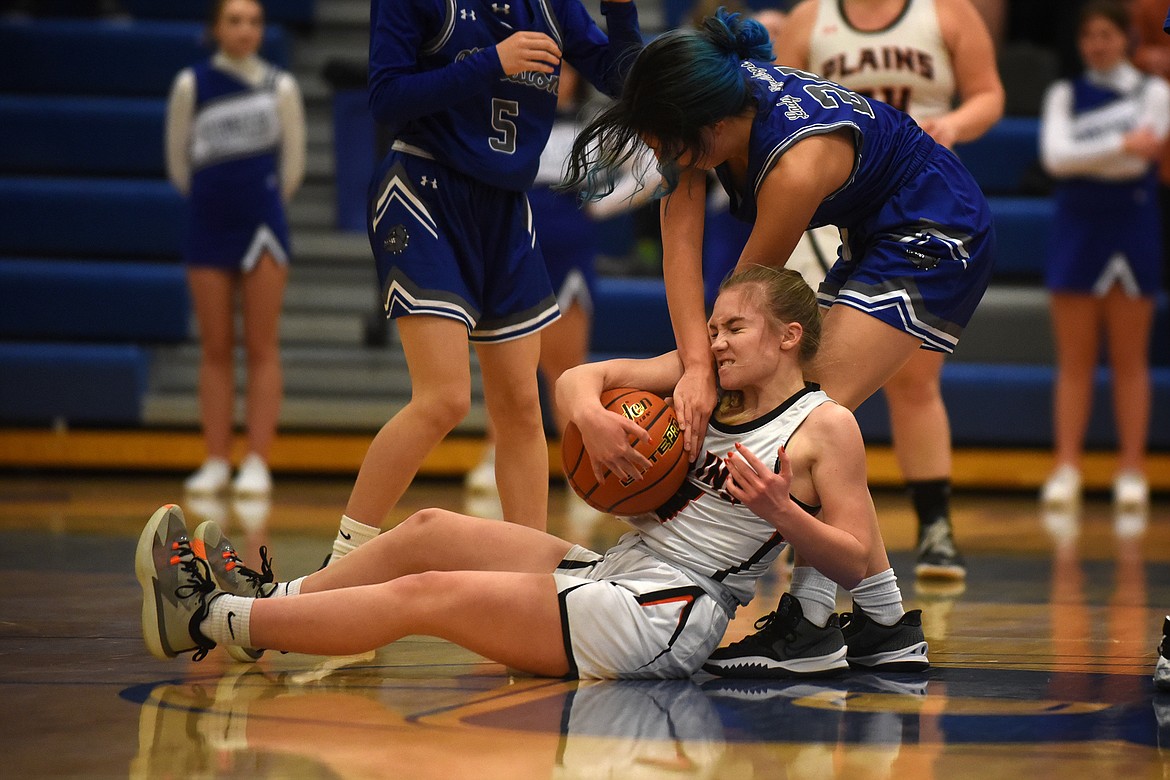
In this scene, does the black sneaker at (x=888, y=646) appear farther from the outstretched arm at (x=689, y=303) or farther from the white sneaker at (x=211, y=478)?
the white sneaker at (x=211, y=478)

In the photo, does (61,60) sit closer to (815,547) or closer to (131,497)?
(131,497)

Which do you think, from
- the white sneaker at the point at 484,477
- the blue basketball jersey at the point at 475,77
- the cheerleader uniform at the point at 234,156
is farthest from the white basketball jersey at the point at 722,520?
the cheerleader uniform at the point at 234,156

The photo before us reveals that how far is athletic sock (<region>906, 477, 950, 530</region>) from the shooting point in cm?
414

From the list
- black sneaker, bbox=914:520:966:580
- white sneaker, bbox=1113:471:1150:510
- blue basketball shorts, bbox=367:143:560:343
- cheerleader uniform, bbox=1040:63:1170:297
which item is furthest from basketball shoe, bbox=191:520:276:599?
white sneaker, bbox=1113:471:1150:510

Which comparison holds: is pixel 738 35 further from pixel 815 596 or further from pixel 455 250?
pixel 815 596

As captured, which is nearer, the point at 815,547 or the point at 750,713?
the point at 750,713

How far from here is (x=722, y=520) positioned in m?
2.68

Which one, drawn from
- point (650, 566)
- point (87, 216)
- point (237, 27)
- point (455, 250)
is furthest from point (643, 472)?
point (87, 216)

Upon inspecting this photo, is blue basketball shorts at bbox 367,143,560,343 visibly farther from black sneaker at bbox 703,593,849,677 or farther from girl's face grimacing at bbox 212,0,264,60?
girl's face grimacing at bbox 212,0,264,60

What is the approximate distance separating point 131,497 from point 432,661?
3463mm

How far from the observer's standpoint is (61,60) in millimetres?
7711

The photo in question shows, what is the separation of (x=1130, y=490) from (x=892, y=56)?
3.02m

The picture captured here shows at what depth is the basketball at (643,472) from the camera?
262 cm

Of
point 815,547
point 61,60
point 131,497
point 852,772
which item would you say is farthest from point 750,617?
point 61,60
